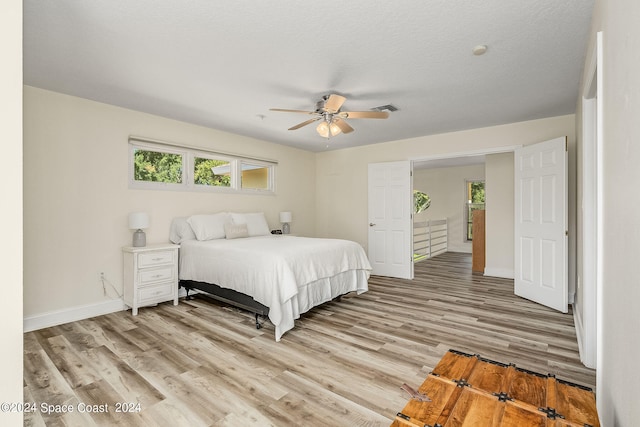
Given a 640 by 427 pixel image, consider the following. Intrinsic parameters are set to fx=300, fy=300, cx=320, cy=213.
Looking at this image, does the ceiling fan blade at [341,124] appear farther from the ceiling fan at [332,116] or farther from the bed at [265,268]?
the bed at [265,268]

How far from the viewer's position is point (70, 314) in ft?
11.0

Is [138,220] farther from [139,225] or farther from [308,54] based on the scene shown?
[308,54]

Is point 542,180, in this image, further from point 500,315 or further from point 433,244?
point 433,244

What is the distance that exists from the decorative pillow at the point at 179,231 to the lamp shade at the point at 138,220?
1.68 feet

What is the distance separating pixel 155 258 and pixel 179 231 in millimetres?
594

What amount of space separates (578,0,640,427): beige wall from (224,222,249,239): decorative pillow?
3909mm

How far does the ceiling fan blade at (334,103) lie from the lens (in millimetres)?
2858

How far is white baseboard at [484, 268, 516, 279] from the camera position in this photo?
5336mm

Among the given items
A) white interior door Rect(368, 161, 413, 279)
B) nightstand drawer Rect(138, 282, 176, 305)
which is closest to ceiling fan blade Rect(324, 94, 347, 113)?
white interior door Rect(368, 161, 413, 279)

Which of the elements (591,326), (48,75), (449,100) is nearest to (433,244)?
(449,100)

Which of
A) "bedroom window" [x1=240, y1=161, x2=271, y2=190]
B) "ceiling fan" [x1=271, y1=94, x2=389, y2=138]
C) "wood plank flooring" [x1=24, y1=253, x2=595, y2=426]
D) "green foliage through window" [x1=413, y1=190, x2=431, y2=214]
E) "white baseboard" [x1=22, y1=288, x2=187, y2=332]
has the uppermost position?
"ceiling fan" [x1=271, y1=94, x2=389, y2=138]

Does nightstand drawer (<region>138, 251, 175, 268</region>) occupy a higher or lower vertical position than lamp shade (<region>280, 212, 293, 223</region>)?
lower
